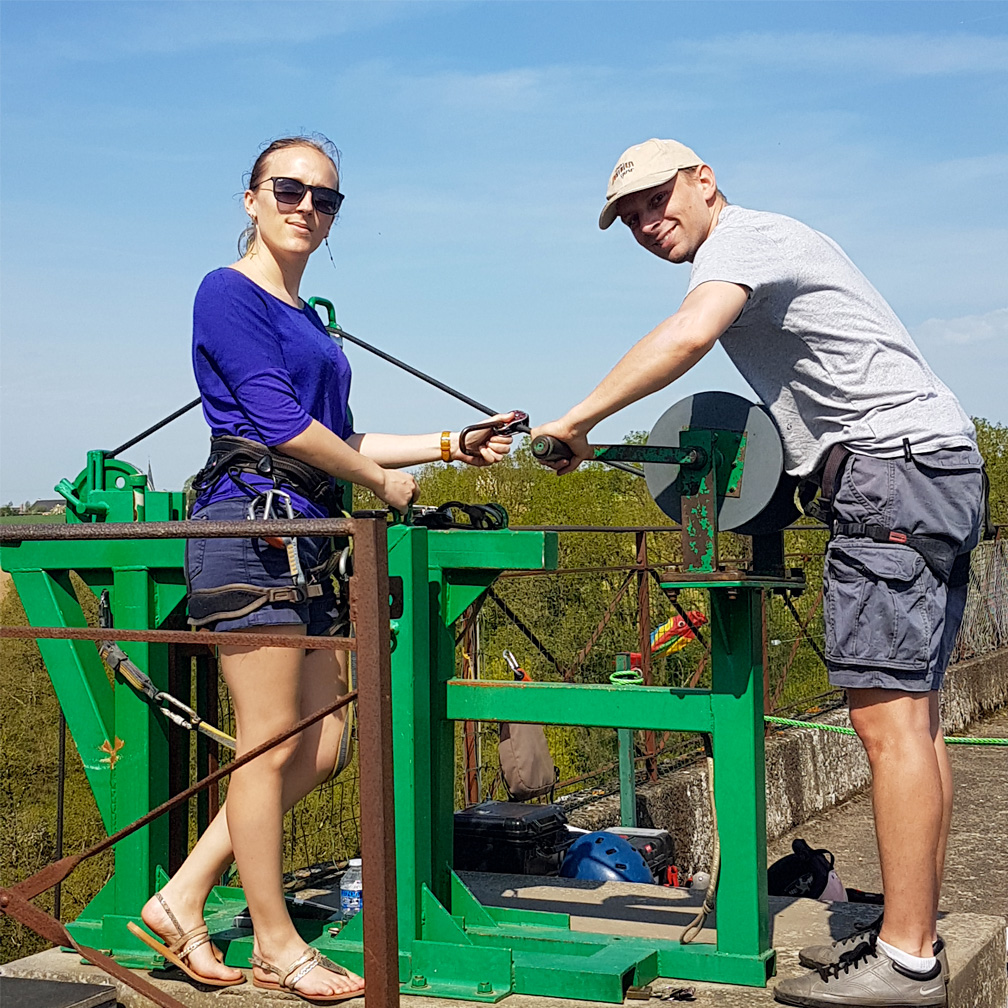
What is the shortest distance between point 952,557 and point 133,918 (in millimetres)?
2076

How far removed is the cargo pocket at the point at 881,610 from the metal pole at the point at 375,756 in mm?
1062

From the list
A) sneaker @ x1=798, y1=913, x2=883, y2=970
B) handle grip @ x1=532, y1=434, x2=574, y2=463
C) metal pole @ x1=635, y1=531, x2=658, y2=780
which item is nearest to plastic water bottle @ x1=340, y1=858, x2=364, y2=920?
sneaker @ x1=798, y1=913, x2=883, y2=970

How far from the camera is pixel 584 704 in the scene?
2.94 m

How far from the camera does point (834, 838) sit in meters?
6.78

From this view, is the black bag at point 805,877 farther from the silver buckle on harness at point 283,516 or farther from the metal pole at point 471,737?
the silver buckle on harness at point 283,516

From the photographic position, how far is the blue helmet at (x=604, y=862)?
4.22m

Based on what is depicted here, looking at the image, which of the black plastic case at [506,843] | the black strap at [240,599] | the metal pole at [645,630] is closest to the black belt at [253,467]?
the black strap at [240,599]

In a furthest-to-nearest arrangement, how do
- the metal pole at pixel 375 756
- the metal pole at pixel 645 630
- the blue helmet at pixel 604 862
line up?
the metal pole at pixel 645 630 → the blue helmet at pixel 604 862 → the metal pole at pixel 375 756

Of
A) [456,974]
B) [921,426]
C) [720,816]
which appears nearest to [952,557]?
[921,426]

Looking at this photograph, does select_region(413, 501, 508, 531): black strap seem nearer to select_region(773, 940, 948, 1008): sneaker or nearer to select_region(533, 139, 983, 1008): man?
select_region(533, 139, 983, 1008): man

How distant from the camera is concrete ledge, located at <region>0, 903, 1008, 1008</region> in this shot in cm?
270

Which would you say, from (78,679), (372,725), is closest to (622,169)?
(372,725)

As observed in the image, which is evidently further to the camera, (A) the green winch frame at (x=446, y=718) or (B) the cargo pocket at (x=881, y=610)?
(A) the green winch frame at (x=446, y=718)

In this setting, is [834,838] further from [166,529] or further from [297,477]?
[166,529]
